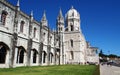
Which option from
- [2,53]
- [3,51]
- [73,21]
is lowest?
[2,53]

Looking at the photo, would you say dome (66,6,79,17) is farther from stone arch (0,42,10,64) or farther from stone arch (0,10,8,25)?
stone arch (0,42,10,64)

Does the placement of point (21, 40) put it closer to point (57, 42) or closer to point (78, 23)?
point (57, 42)

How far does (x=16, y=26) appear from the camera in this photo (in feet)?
80.7

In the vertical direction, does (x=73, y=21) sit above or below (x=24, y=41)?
above

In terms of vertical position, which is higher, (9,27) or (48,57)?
(9,27)

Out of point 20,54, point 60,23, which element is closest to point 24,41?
point 20,54

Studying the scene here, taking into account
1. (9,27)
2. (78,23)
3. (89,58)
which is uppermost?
(78,23)

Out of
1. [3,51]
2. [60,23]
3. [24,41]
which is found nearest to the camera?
[3,51]

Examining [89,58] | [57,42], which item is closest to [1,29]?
[57,42]

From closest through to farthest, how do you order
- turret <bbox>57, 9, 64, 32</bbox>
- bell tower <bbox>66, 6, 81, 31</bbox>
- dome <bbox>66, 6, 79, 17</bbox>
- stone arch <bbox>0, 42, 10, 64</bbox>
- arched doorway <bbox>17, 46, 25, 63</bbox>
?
stone arch <bbox>0, 42, 10, 64</bbox> → arched doorway <bbox>17, 46, 25, 63</bbox> → turret <bbox>57, 9, 64, 32</bbox> → bell tower <bbox>66, 6, 81, 31</bbox> → dome <bbox>66, 6, 79, 17</bbox>

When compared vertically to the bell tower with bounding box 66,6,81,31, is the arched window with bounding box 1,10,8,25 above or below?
below

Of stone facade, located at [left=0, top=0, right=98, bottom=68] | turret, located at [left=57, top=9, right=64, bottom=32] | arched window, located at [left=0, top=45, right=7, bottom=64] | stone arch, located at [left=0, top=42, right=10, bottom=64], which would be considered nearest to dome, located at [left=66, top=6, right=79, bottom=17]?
turret, located at [left=57, top=9, right=64, bottom=32]

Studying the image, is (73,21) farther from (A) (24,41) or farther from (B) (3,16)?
(B) (3,16)

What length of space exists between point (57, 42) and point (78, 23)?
56.4 ft
